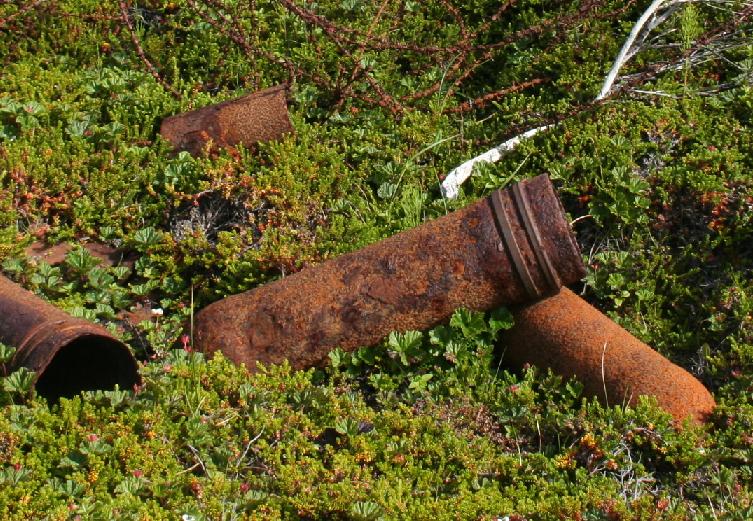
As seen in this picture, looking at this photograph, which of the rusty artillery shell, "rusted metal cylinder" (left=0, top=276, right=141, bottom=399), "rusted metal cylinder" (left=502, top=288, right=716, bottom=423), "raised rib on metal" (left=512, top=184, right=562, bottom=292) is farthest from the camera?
the rusty artillery shell

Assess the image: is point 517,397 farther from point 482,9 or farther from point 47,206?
point 482,9

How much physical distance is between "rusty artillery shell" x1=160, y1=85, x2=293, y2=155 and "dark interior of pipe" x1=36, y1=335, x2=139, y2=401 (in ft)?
6.38

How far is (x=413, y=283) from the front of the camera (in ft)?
17.9

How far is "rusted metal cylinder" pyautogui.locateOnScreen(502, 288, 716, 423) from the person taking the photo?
5.16m

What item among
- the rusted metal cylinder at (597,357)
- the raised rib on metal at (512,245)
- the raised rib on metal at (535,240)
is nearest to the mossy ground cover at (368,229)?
the rusted metal cylinder at (597,357)

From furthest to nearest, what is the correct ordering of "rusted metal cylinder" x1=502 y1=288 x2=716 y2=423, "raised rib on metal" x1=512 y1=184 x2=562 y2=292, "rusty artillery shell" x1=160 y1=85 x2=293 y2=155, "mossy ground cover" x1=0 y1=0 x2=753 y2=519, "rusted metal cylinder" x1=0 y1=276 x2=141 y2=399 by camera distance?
1. "rusty artillery shell" x1=160 y1=85 x2=293 y2=155
2. "raised rib on metal" x1=512 y1=184 x2=562 y2=292
3. "rusted metal cylinder" x1=502 y1=288 x2=716 y2=423
4. "rusted metal cylinder" x1=0 y1=276 x2=141 y2=399
5. "mossy ground cover" x1=0 y1=0 x2=753 y2=519

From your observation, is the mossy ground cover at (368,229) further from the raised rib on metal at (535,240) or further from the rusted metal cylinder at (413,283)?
the raised rib on metal at (535,240)

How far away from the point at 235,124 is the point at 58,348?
254 centimetres

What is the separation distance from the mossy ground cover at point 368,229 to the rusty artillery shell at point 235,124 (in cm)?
14

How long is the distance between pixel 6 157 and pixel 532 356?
3.54 meters

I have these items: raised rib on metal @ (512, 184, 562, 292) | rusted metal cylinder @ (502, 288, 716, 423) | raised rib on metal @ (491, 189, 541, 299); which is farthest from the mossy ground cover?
raised rib on metal @ (512, 184, 562, 292)

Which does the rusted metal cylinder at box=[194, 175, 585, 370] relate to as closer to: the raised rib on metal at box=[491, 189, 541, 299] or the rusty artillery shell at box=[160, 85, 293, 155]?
the raised rib on metal at box=[491, 189, 541, 299]

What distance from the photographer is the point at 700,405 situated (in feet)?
17.0

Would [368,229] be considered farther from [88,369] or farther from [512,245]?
[88,369]
